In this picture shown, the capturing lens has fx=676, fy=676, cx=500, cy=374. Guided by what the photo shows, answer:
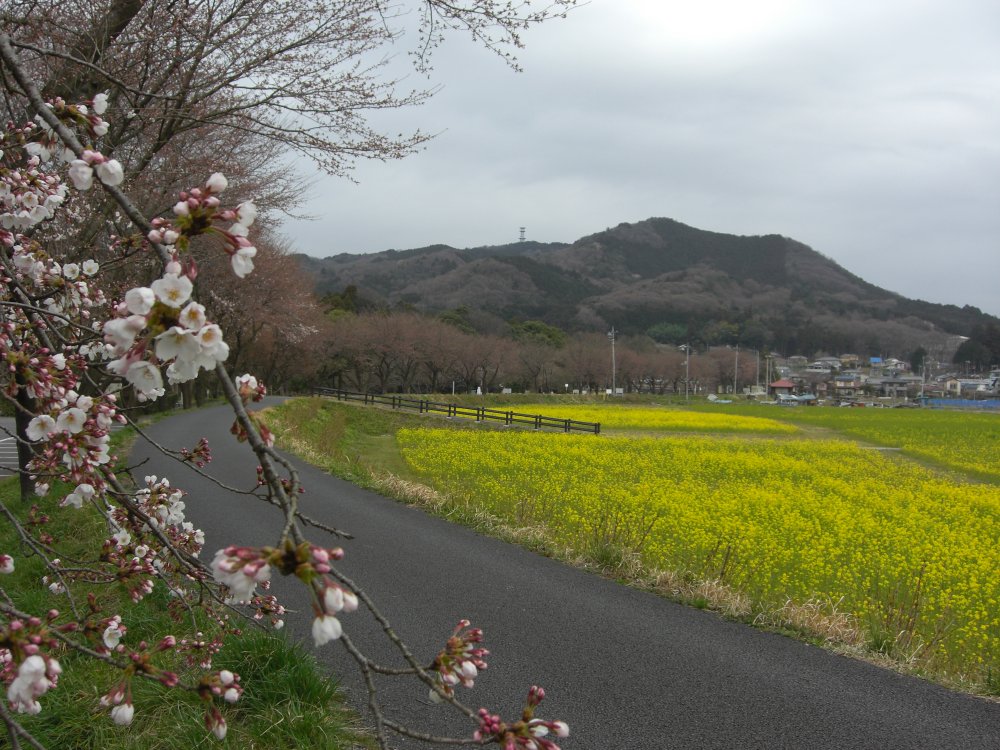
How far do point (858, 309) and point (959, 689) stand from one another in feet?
666

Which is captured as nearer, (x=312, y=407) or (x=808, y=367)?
(x=312, y=407)

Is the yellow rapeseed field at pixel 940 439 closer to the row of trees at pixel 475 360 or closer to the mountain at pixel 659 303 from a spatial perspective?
the row of trees at pixel 475 360

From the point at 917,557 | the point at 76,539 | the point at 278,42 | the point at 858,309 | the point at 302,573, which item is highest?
the point at 858,309

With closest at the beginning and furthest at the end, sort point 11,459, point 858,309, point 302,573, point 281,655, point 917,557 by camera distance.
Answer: point 302,573, point 281,655, point 917,557, point 11,459, point 858,309

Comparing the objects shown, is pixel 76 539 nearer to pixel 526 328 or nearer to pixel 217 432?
pixel 217 432

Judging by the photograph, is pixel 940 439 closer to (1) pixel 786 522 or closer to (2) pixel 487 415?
(2) pixel 487 415

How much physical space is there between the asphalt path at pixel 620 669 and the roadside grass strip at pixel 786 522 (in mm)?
938

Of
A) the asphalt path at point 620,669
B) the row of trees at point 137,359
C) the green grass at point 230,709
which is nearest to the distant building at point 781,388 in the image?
the asphalt path at point 620,669

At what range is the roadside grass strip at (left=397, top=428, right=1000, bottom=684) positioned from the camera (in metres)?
7.88

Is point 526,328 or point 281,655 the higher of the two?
point 526,328

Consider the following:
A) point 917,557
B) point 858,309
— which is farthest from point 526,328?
point 858,309

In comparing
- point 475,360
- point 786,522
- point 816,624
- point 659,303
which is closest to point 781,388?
point 659,303

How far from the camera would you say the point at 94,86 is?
22.1 feet

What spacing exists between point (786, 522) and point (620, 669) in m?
8.86
